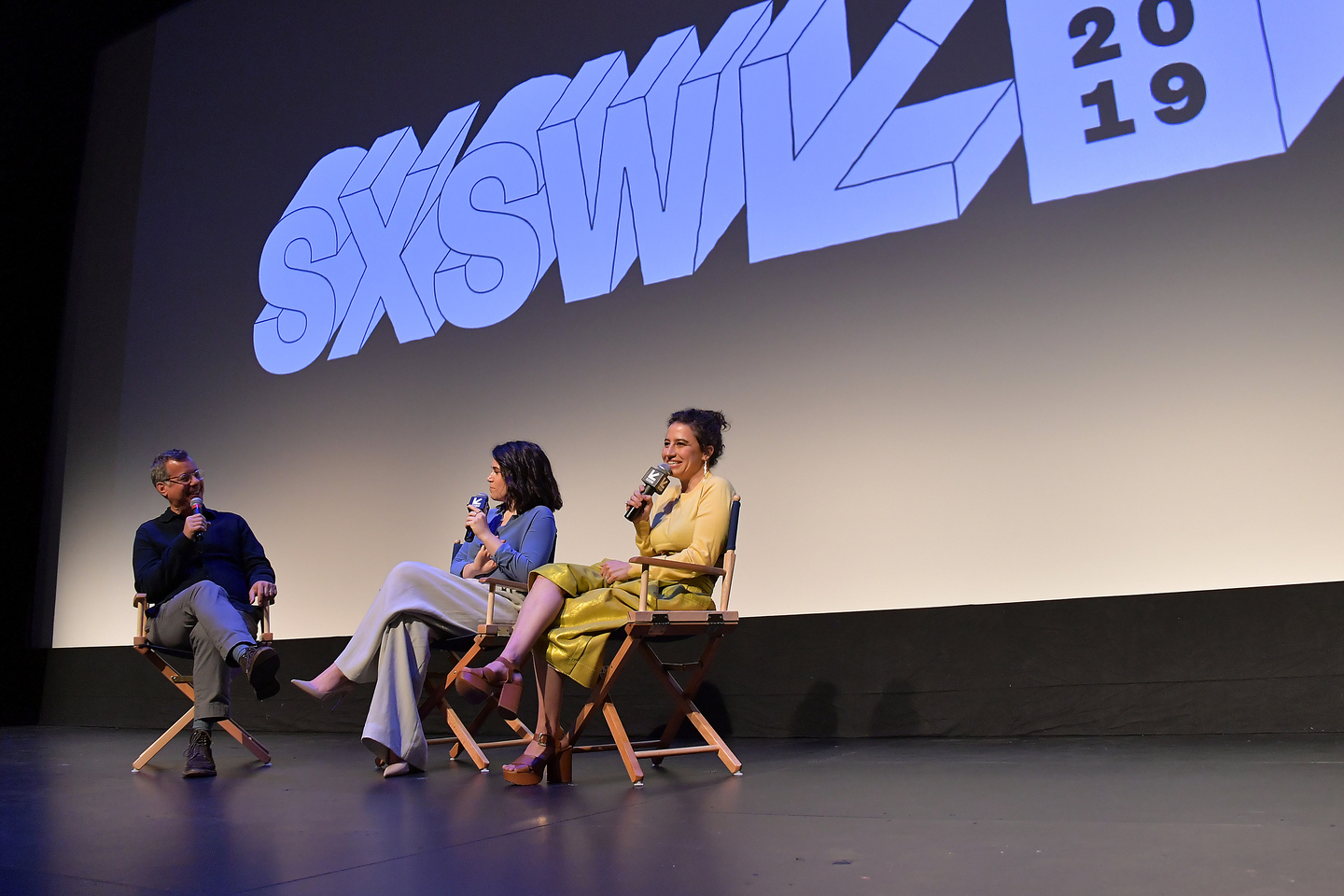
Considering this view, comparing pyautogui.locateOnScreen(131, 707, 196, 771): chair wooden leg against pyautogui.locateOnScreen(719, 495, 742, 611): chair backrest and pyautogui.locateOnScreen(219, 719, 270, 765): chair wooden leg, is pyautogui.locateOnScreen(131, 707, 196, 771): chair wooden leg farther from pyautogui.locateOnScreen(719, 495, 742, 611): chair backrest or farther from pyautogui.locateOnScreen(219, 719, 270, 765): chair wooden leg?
pyautogui.locateOnScreen(719, 495, 742, 611): chair backrest

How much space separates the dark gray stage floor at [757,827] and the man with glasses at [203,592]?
29cm

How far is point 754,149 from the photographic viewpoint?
404 cm

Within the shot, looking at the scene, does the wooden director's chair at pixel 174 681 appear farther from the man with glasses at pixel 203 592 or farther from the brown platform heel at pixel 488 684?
the brown platform heel at pixel 488 684

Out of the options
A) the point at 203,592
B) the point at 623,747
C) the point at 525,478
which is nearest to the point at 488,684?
the point at 623,747

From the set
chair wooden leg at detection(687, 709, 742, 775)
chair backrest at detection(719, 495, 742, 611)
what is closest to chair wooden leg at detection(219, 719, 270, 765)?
chair wooden leg at detection(687, 709, 742, 775)

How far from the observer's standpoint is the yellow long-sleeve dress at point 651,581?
2.71m

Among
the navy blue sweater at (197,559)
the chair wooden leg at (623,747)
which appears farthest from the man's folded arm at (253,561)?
the chair wooden leg at (623,747)

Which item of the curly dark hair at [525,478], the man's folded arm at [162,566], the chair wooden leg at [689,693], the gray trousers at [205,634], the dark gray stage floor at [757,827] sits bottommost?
the dark gray stage floor at [757,827]

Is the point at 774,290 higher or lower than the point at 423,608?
higher

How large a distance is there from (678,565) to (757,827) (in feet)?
3.10

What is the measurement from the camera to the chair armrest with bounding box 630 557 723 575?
2650 millimetres

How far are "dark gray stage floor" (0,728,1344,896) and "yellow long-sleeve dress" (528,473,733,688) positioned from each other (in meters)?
0.35

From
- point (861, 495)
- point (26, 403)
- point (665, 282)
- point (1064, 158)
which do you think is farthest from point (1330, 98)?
point (26, 403)

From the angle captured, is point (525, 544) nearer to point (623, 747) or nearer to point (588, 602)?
point (588, 602)
